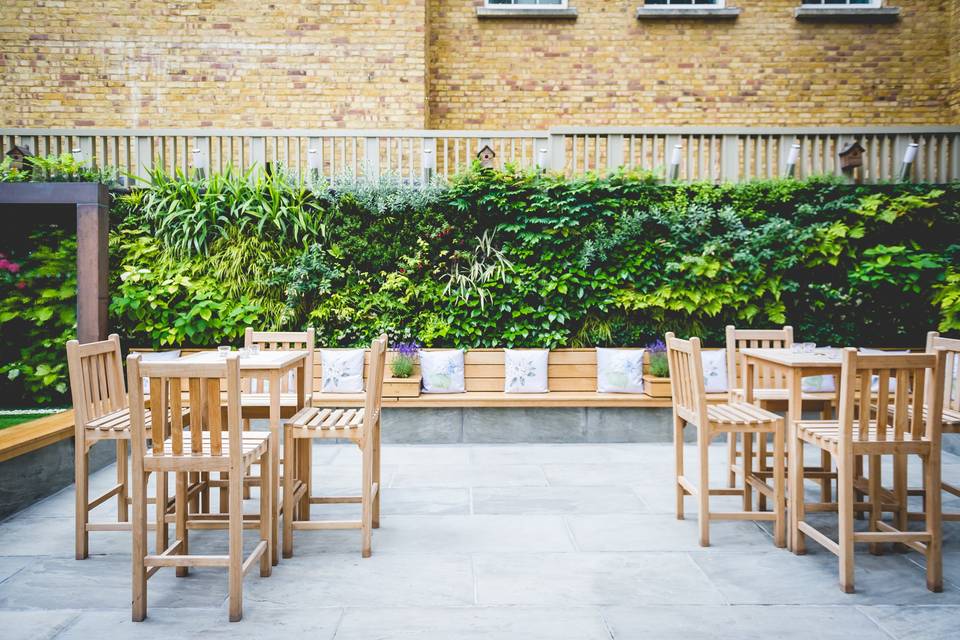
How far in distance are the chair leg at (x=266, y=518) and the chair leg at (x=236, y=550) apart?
13.2 inches

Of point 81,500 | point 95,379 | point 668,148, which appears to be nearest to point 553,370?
point 668,148

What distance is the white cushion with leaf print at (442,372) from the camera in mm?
5613

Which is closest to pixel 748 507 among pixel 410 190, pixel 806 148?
pixel 410 190

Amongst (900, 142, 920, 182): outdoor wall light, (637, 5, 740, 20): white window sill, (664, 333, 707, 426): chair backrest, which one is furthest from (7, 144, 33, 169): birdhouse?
(900, 142, 920, 182): outdoor wall light

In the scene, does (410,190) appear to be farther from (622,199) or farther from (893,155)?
(893,155)

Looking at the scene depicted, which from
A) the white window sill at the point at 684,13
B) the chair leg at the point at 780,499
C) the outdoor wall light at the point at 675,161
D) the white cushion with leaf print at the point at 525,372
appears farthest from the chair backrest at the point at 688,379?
the white window sill at the point at 684,13

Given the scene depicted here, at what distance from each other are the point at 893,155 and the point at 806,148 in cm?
101

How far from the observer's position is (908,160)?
22.0 feet

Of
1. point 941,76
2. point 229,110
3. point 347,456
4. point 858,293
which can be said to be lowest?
point 347,456

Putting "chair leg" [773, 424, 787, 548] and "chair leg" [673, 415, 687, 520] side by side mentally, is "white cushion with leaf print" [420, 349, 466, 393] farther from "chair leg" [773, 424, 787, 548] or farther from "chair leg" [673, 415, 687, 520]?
"chair leg" [773, 424, 787, 548]

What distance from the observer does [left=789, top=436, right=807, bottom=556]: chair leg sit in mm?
2920

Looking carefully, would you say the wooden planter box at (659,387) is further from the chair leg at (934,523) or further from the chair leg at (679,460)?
the chair leg at (934,523)

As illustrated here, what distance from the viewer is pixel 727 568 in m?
2.78

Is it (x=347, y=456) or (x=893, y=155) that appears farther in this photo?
(x=893, y=155)
